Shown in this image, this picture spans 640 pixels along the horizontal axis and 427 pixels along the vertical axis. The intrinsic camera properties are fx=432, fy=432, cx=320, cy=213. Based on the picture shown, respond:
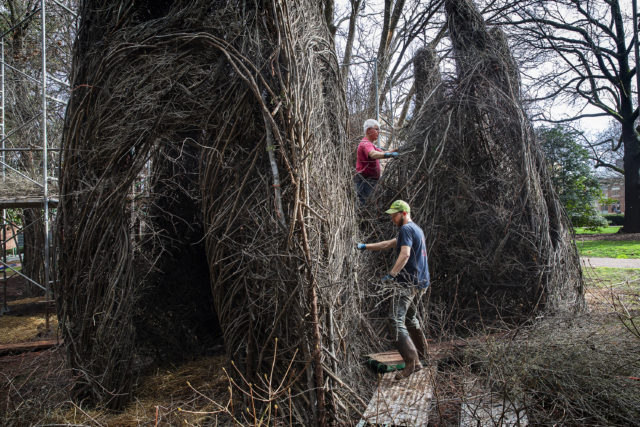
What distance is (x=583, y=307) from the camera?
5863 mm

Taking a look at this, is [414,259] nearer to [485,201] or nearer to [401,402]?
[401,402]

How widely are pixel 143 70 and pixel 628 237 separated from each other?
17314 millimetres

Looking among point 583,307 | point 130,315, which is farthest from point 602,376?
point 130,315

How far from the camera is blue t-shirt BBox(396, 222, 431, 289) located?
446 centimetres

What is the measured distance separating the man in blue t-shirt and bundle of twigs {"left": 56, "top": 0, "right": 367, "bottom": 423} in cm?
41

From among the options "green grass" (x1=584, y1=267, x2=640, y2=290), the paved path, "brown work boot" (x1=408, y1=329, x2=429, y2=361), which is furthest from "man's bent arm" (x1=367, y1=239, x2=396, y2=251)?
the paved path

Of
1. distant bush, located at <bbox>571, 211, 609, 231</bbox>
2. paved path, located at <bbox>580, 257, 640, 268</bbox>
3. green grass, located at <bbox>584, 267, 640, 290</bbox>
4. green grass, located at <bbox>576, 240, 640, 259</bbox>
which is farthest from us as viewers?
distant bush, located at <bbox>571, 211, 609, 231</bbox>

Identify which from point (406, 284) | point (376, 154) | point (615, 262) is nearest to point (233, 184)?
point (406, 284)

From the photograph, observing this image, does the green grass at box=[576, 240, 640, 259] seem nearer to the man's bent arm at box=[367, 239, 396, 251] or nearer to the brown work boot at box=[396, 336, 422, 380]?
the man's bent arm at box=[367, 239, 396, 251]

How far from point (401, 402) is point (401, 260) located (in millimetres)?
1299

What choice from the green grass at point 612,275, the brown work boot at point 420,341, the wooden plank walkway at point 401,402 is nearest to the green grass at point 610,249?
the green grass at point 612,275

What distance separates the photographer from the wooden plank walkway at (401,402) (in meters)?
3.27

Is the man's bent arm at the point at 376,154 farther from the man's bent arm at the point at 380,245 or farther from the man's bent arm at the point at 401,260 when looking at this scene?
the man's bent arm at the point at 401,260

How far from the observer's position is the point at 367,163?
20.4 feet
